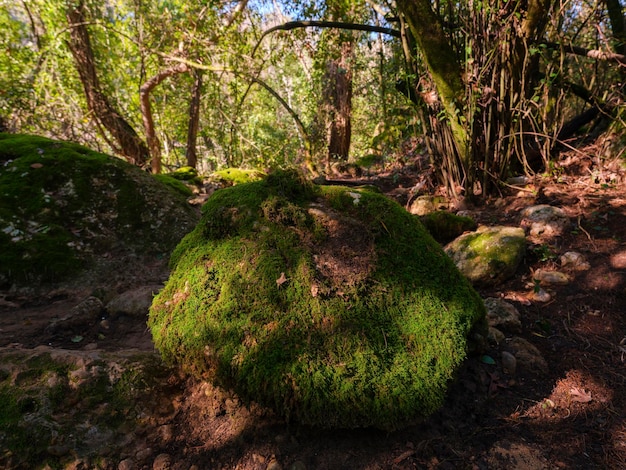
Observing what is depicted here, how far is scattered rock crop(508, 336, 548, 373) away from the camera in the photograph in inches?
77.0

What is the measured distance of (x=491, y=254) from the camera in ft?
9.94

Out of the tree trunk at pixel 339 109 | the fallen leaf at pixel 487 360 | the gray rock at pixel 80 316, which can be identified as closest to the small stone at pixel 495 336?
the fallen leaf at pixel 487 360

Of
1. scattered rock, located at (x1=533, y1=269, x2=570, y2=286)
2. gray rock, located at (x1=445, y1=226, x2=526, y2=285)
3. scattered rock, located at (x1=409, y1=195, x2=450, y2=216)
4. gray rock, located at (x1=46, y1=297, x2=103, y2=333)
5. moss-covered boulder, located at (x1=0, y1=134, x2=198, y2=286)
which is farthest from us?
scattered rock, located at (x1=409, y1=195, x2=450, y2=216)

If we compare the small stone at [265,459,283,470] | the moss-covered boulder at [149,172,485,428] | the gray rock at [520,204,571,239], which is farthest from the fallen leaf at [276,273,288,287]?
the gray rock at [520,204,571,239]

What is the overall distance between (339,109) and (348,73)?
95 cm

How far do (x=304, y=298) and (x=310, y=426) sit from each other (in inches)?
23.0

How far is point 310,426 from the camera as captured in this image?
1.46 m

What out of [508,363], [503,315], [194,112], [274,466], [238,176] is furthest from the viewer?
[194,112]

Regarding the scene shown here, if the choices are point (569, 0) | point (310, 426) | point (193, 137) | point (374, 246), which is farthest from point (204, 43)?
point (310, 426)

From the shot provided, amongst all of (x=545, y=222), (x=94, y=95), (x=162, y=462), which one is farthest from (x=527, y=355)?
(x=94, y=95)

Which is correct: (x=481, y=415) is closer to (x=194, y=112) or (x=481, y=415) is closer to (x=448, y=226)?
(x=448, y=226)

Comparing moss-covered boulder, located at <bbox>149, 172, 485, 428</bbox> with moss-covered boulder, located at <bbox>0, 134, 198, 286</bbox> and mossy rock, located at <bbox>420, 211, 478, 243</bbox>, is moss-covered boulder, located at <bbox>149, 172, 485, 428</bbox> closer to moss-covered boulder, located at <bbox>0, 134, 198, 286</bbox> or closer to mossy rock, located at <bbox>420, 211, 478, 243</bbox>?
mossy rock, located at <bbox>420, 211, 478, 243</bbox>

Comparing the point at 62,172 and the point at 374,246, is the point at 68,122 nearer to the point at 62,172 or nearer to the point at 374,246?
the point at 62,172

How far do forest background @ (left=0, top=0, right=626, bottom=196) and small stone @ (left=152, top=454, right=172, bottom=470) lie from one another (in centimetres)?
410
